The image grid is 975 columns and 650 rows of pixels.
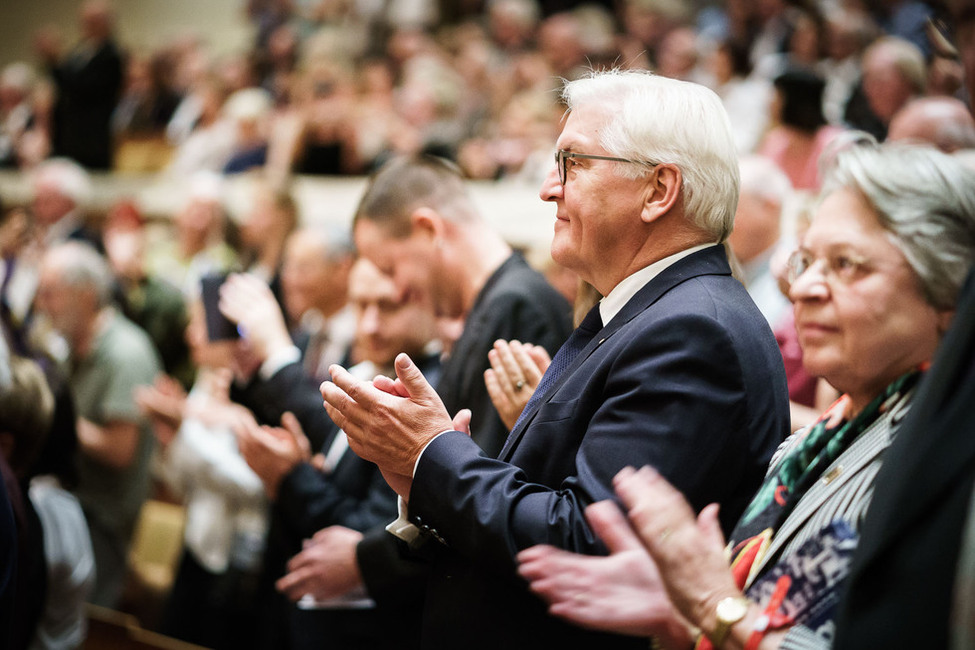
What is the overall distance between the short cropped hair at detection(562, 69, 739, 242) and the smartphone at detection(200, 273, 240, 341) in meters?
1.62

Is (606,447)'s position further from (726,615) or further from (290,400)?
(290,400)

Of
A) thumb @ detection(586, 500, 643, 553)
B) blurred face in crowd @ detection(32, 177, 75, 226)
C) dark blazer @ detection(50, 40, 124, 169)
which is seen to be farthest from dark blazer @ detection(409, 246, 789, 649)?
dark blazer @ detection(50, 40, 124, 169)

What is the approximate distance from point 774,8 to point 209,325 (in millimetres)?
5765

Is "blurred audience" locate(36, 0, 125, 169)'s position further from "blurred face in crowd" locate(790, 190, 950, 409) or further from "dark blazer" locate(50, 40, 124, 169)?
"blurred face in crowd" locate(790, 190, 950, 409)

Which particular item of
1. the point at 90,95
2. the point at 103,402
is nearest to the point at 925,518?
the point at 103,402

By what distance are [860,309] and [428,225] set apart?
1402mm

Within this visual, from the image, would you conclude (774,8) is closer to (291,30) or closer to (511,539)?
(291,30)

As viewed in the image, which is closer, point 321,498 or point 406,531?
point 406,531

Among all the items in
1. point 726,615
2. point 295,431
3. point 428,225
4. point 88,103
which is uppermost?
point 726,615

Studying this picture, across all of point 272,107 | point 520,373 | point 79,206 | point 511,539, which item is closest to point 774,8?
point 272,107

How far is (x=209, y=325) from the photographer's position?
2.94 meters

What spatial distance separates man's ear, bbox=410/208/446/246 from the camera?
8.34ft

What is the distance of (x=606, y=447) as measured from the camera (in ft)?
4.71

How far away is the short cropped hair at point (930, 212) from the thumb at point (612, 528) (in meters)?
0.52
